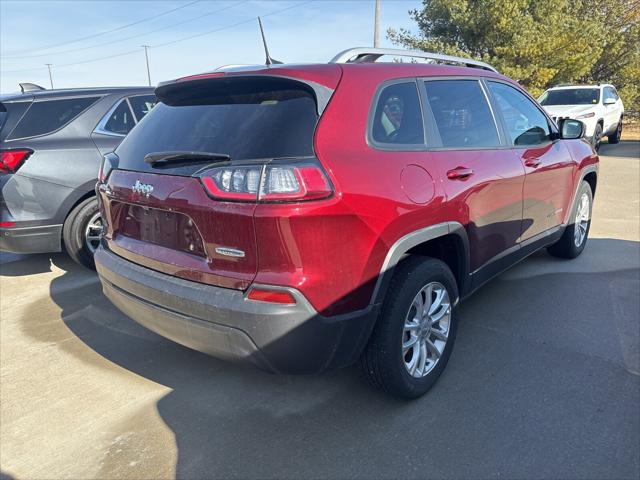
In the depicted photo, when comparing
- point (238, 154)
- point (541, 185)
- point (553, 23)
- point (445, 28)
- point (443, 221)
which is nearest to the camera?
point (238, 154)

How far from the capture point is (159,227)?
250cm

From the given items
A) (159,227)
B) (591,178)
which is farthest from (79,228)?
(591,178)

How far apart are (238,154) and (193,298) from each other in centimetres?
69

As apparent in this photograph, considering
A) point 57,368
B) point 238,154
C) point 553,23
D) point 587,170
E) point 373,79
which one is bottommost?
A: point 57,368

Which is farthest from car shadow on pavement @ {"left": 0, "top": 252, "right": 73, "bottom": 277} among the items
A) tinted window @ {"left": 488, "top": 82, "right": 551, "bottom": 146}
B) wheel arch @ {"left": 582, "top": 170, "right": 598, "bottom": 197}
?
wheel arch @ {"left": 582, "top": 170, "right": 598, "bottom": 197}

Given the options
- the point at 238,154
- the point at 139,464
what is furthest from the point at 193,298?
the point at 139,464

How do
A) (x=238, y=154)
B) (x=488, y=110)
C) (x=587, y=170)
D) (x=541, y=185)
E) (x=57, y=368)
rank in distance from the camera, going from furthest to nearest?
(x=587, y=170)
(x=541, y=185)
(x=488, y=110)
(x=57, y=368)
(x=238, y=154)

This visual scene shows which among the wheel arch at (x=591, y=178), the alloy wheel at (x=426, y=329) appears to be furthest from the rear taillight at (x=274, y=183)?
the wheel arch at (x=591, y=178)

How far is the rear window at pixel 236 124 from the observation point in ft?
7.25

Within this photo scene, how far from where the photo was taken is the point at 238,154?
2.23 m

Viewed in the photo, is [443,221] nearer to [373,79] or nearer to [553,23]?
[373,79]

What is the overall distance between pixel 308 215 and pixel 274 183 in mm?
196

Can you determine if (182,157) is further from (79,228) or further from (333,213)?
(79,228)

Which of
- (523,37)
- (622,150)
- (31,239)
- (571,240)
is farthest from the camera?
(523,37)
